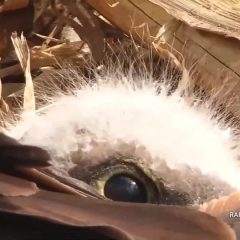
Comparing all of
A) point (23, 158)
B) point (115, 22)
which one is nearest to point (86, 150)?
point (23, 158)

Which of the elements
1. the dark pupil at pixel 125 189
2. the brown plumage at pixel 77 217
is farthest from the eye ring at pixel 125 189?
the brown plumage at pixel 77 217

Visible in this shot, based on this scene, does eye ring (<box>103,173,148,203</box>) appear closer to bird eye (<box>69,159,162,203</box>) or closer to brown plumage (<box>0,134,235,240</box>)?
bird eye (<box>69,159,162,203</box>)

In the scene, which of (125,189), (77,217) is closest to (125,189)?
(125,189)

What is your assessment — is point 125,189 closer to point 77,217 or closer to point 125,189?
point 125,189

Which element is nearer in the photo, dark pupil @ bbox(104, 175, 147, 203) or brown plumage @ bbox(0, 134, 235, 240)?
brown plumage @ bbox(0, 134, 235, 240)

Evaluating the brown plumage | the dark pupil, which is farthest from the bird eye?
the brown plumage

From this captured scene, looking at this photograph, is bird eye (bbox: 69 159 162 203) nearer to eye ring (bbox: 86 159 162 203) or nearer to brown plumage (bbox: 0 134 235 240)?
eye ring (bbox: 86 159 162 203)

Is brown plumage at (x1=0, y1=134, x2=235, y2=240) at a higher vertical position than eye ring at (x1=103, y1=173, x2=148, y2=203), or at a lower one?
higher

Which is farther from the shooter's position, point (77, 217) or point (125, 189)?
point (125, 189)

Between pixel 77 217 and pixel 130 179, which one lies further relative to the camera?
pixel 130 179
